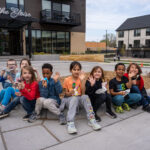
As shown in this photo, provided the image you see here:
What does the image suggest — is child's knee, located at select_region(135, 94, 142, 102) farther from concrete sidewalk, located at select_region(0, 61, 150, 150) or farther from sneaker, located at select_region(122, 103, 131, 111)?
concrete sidewalk, located at select_region(0, 61, 150, 150)

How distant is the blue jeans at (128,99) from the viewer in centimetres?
334

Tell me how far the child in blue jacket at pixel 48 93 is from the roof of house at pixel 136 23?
41511 mm

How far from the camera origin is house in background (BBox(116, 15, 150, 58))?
36.9m

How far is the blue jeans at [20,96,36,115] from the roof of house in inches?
1644

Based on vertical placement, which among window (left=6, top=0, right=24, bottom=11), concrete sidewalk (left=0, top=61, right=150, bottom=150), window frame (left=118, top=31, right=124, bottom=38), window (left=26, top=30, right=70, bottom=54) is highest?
window frame (left=118, top=31, right=124, bottom=38)

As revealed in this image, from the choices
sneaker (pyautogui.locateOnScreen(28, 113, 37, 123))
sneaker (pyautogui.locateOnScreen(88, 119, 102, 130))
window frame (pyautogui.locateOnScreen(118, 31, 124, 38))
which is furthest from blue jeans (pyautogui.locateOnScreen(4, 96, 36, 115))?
window frame (pyautogui.locateOnScreen(118, 31, 124, 38))

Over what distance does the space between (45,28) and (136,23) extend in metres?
31.8

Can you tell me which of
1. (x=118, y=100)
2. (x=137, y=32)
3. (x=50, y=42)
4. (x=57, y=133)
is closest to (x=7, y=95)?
(x=57, y=133)

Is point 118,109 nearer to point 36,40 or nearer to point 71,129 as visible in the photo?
point 71,129

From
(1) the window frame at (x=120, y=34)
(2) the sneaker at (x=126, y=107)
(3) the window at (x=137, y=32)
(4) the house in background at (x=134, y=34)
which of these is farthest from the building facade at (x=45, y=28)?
(1) the window frame at (x=120, y=34)

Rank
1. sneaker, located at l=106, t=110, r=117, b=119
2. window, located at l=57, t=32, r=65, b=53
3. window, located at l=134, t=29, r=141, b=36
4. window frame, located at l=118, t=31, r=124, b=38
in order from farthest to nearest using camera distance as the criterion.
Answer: window frame, located at l=118, t=31, r=124, b=38
window, located at l=134, t=29, r=141, b=36
window, located at l=57, t=32, r=65, b=53
sneaker, located at l=106, t=110, r=117, b=119

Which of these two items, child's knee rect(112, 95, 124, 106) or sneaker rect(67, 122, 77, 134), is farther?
child's knee rect(112, 95, 124, 106)

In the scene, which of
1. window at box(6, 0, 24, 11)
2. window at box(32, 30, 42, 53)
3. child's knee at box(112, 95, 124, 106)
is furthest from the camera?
window at box(32, 30, 42, 53)

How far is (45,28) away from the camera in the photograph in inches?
763
